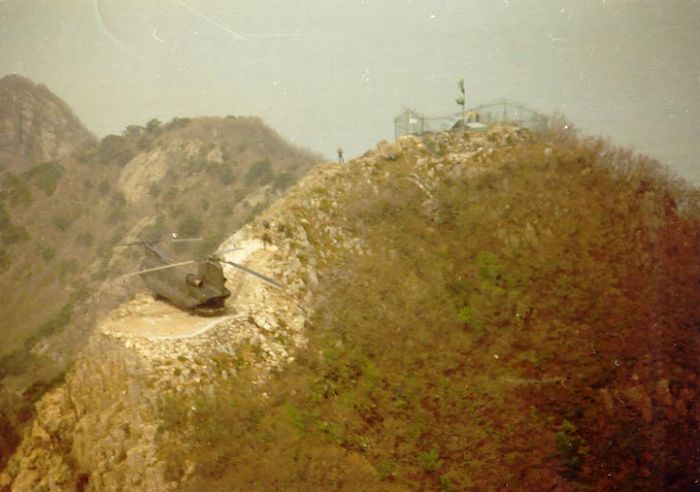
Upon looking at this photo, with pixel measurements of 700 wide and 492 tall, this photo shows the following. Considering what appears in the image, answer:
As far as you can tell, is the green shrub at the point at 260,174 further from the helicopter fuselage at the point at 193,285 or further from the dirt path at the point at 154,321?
the helicopter fuselage at the point at 193,285

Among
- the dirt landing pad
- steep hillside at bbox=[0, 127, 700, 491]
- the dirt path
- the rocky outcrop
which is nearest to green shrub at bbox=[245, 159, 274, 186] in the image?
the rocky outcrop

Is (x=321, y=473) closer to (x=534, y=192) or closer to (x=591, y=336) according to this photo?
(x=591, y=336)

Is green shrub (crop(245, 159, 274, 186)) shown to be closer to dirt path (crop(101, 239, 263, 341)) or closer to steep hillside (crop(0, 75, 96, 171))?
steep hillside (crop(0, 75, 96, 171))

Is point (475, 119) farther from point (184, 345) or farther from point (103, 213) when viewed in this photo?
point (103, 213)

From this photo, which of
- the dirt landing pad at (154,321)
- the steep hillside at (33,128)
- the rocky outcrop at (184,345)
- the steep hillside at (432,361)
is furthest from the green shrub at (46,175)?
the steep hillside at (432,361)

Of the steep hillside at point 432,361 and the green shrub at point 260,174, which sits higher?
the green shrub at point 260,174

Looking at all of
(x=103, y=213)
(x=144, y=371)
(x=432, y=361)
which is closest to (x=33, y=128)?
(x=103, y=213)
